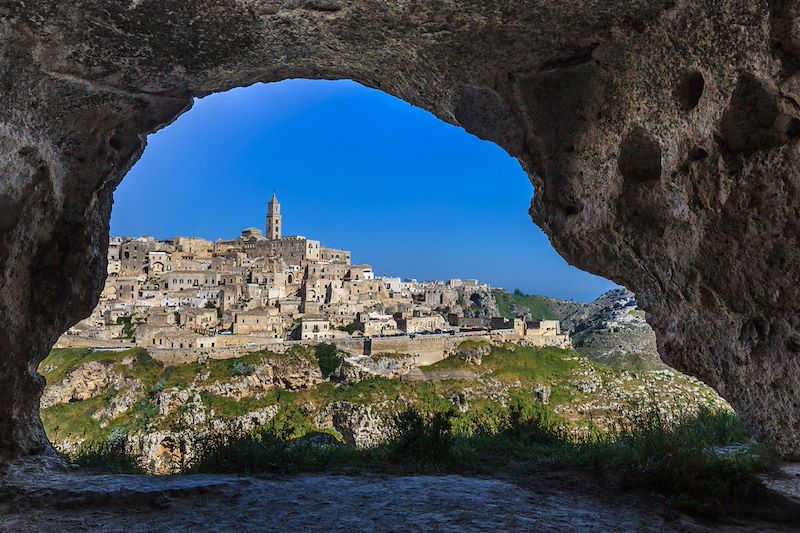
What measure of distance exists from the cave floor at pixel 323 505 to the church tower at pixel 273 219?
99.2 m

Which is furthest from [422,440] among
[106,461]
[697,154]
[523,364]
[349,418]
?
[523,364]

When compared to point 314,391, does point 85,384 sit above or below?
above

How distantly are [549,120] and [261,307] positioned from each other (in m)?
52.1

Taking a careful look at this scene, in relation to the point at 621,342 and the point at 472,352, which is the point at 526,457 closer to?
the point at 472,352

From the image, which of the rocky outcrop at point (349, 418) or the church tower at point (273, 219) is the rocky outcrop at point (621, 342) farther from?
the church tower at point (273, 219)

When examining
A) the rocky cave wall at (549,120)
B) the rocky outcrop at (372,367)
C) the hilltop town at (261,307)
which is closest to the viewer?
the rocky cave wall at (549,120)

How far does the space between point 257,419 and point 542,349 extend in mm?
29150

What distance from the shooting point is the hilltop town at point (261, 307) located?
44000 millimetres

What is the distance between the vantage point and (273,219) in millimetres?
102188

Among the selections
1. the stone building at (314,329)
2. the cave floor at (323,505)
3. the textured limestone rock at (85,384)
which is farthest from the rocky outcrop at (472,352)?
the cave floor at (323,505)

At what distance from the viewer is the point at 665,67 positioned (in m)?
4.29

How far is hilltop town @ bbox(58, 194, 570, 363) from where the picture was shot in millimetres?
44000

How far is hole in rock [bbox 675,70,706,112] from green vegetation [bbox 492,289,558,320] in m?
91.2

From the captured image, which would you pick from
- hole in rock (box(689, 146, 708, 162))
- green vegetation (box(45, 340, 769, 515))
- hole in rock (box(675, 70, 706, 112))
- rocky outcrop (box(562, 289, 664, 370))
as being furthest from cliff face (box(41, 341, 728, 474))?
hole in rock (box(675, 70, 706, 112))
